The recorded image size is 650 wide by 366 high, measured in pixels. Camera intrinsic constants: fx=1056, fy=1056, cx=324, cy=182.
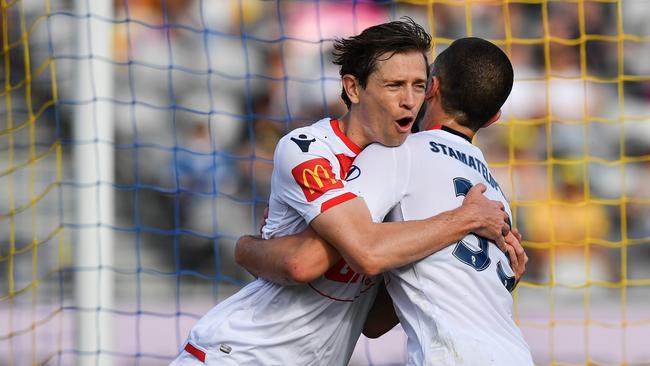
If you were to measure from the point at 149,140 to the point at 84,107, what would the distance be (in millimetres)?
2992

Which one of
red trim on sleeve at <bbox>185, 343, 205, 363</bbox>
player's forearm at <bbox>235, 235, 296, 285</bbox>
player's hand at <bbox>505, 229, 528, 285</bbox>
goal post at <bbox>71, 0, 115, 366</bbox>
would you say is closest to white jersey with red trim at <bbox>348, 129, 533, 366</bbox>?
player's hand at <bbox>505, 229, 528, 285</bbox>

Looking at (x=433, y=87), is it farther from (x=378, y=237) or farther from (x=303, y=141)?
(x=378, y=237)

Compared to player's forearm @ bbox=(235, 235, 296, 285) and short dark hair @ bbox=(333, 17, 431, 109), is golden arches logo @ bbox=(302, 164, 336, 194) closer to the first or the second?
player's forearm @ bbox=(235, 235, 296, 285)

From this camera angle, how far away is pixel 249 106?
26.6 feet

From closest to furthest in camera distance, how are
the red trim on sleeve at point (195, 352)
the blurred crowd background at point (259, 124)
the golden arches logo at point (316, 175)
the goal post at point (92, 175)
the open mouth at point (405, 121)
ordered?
the golden arches logo at point (316, 175) → the open mouth at point (405, 121) → the red trim on sleeve at point (195, 352) → the goal post at point (92, 175) → the blurred crowd background at point (259, 124)

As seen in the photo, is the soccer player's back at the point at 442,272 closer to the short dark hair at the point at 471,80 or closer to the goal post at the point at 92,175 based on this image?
the short dark hair at the point at 471,80

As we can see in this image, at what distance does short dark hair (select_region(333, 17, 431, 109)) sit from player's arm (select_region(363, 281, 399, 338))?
2.86 feet

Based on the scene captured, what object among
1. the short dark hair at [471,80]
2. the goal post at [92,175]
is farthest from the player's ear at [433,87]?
the goal post at [92,175]

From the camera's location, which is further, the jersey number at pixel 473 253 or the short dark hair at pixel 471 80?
the short dark hair at pixel 471 80

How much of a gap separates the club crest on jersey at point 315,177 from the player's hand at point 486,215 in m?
0.45

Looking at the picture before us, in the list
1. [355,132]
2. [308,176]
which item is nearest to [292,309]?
[308,176]

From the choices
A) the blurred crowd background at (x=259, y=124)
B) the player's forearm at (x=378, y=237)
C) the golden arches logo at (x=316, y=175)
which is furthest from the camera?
the blurred crowd background at (x=259, y=124)

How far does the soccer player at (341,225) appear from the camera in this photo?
3418mm

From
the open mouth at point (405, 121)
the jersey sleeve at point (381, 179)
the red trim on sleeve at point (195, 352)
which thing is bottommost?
the red trim on sleeve at point (195, 352)
